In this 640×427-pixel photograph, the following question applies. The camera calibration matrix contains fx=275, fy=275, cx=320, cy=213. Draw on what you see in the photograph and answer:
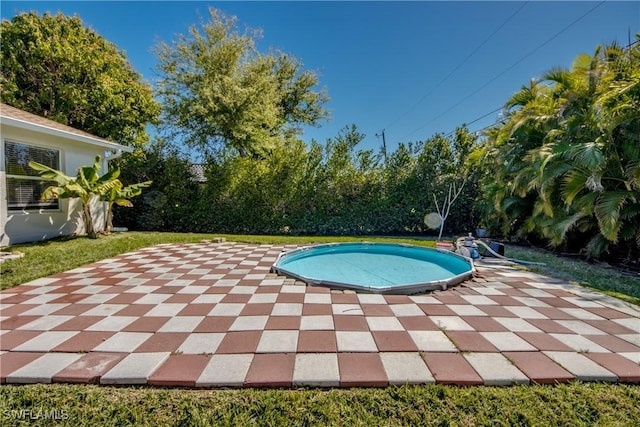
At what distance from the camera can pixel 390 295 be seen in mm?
4590

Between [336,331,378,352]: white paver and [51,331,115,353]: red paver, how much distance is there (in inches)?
103

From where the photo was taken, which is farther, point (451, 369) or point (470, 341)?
point (470, 341)

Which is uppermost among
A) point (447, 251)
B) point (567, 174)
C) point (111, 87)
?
point (111, 87)

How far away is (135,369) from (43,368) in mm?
869

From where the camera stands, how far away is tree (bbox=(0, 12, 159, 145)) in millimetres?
13422

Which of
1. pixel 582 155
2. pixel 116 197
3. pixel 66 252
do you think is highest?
pixel 582 155

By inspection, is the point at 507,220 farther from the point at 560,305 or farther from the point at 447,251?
the point at 560,305

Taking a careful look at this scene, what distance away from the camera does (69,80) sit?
46.9 ft

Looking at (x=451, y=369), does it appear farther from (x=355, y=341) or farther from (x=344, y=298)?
(x=344, y=298)

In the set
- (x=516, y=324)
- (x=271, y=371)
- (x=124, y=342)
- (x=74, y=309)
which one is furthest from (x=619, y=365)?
(x=74, y=309)

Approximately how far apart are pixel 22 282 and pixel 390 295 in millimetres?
6564

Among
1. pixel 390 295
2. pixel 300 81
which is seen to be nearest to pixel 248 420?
pixel 390 295

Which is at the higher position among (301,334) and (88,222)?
(88,222)

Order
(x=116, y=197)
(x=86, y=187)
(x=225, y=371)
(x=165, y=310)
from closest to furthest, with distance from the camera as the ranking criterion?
(x=225, y=371) → (x=165, y=310) → (x=86, y=187) → (x=116, y=197)
